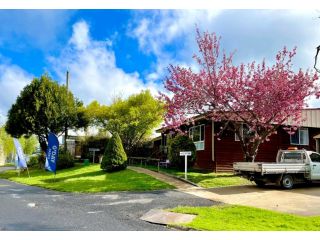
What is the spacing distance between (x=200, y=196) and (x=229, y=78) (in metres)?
7.57

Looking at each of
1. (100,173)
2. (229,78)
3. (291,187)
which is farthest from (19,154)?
(291,187)

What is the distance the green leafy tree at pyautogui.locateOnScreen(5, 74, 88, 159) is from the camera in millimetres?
34188

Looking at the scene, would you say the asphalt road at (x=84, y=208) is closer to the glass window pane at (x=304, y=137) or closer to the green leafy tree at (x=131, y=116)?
the glass window pane at (x=304, y=137)

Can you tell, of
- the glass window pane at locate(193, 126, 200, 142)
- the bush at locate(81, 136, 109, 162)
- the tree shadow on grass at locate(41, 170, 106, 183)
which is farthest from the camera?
the bush at locate(81, 136, 109, 162)

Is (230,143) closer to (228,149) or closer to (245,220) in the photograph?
(228,149)

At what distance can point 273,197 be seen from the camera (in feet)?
48.9

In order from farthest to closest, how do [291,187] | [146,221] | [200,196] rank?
[291,187]
[200,196]
[146,221]

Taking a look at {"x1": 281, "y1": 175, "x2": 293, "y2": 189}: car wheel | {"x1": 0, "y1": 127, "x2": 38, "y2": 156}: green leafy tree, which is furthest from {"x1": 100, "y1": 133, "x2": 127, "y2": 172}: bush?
{"x1": 0, "y1": 127, "x2": 38, "y2": 156}: green leafy tree

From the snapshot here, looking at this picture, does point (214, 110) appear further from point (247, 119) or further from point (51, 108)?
point (51, 108)

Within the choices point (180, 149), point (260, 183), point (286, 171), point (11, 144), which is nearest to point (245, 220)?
point (286, 171)

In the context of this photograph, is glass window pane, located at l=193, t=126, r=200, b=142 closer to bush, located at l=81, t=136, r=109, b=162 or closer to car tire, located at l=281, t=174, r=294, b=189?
car tire, located at l=281, t=174, r=294, b=189

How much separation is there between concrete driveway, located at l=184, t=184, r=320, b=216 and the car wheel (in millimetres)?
296

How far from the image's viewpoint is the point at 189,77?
820 inches

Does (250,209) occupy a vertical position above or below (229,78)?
below
